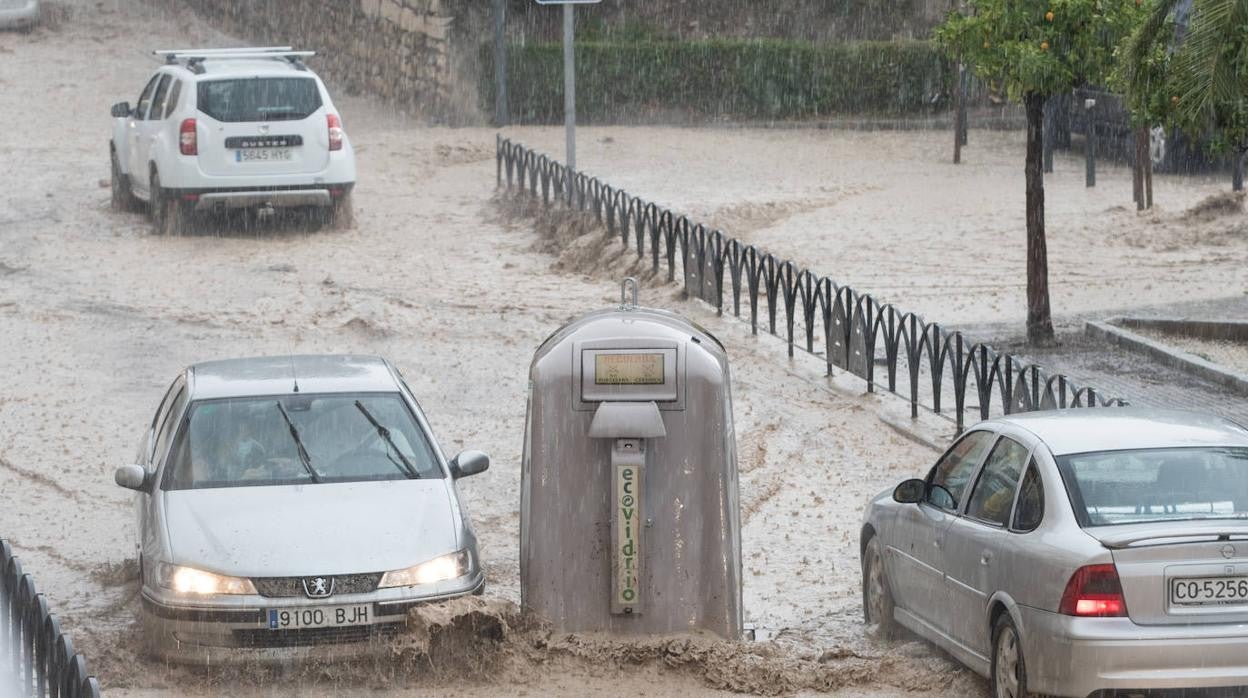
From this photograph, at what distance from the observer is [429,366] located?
49.7ft

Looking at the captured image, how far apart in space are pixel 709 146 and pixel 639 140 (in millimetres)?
1204

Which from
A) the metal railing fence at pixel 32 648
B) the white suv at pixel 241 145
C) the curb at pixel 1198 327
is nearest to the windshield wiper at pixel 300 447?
the metal railing fence at pixel 32 648

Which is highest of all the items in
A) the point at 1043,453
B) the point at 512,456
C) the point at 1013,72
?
the point at 1013,72

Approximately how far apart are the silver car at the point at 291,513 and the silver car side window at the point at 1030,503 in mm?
2385

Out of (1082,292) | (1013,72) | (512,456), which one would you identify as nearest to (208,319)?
(512,456)

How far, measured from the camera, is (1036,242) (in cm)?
1627

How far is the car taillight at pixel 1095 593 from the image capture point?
6496mm

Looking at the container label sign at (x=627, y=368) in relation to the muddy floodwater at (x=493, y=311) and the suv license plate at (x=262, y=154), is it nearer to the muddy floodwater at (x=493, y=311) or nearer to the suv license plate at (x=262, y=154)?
the muddy floodwater at (x=493, y=311)

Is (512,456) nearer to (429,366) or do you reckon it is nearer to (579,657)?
(429,366)

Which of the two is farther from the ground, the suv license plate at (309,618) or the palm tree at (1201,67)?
the palm tree at (1201,67)

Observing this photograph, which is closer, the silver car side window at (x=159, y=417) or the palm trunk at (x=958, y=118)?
the silver car side window at (x=159, y=417)

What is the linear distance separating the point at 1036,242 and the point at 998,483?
9088 mm

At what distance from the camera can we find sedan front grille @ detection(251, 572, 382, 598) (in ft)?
25.2

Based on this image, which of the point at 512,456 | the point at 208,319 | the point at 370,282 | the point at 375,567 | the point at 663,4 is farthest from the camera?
the point at 663,4
